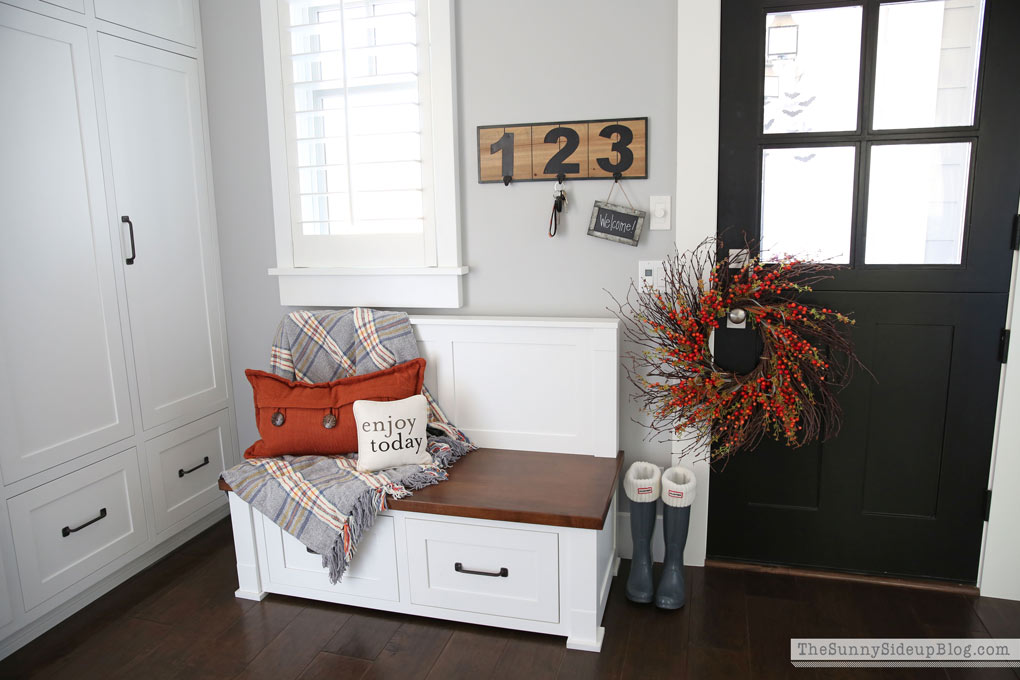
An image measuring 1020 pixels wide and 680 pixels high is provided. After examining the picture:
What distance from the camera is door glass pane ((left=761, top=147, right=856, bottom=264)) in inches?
88.5

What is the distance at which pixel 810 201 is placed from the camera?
7.48 feet

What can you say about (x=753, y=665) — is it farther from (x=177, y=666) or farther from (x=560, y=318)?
(x=177, y=666)

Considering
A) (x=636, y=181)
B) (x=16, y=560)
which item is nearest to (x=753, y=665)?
(x=636, y=181)

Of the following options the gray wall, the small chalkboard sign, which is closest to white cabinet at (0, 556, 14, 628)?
the gray wall

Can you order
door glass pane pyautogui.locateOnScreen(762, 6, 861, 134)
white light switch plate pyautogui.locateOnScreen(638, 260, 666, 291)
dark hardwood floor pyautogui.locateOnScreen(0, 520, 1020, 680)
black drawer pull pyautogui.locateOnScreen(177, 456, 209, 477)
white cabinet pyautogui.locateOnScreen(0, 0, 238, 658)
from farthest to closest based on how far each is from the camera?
black drawer pull pyautogui.locateOnScreen(177, 456, 209, 477), white light switch plate pyautogui.locateOnScreen(638, 260, 666, 291), door glass pane pyautogui.locateOnScreen(762, 6, 861, 134), white cabinet pyautogui.locateOnScreen(0, 0, 238, 658), dark hardwood floor pyautogui.locateOnScreen(0, 520, 1020, 680)

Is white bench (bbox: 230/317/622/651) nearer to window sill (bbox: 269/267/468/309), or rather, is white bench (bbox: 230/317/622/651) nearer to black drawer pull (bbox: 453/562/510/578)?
black drawer pull (bbox: 453/562/510/578)

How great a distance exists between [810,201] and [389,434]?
164 centimetres

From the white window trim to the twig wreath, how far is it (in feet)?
2.36

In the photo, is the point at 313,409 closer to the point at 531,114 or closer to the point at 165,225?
the point at 165,225

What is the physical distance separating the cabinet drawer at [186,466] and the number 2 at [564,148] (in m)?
1.78

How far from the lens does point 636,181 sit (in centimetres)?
239

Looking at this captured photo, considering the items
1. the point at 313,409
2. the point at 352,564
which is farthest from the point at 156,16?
the point at 352,564

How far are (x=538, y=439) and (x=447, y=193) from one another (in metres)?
0.99

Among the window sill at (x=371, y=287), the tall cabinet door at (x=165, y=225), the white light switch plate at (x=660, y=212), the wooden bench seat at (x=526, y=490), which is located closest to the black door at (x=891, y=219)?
the white light switch plate at (x=660, y=212)
